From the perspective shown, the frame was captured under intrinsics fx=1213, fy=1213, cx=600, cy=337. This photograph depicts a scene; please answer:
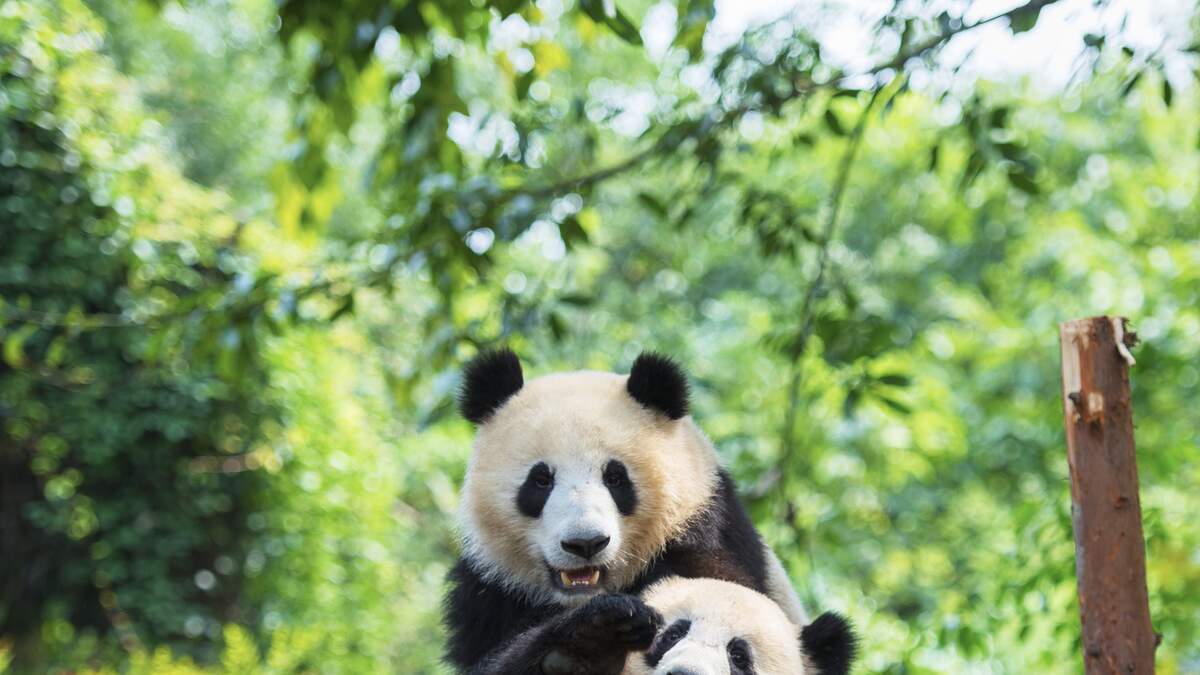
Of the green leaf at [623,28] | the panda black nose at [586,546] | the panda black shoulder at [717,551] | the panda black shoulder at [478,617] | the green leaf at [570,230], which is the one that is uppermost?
the green leaf at [623,28]

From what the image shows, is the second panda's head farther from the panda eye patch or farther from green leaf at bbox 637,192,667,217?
green leaf at bbox 637,192,667,217

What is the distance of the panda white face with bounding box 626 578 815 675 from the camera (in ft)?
7.53

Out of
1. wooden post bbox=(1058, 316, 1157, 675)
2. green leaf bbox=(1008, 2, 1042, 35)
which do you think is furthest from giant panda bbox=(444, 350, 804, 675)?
green leaf bbox=(1008, 2, 1042, 35)

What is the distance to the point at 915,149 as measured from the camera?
39.5ft

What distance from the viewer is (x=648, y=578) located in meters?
2.78

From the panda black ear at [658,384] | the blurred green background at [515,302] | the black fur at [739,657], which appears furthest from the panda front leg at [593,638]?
the blurred green background at [515,302]

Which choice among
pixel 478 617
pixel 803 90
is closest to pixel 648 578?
pixel 478 617

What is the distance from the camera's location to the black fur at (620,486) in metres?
2.76

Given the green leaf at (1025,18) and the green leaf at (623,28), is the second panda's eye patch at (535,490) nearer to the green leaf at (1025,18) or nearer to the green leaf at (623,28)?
the green leaf at (623,28)

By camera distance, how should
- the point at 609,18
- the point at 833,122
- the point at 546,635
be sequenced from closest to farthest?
the point at 546,635 → the point at 609,18 → the point at 833,122

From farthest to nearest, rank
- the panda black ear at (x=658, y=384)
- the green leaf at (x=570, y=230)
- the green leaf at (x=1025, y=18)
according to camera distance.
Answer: the green leaf at (x=570, y=230) → the green leaf at (x=1025, y=18) → the panda black ear at (x=658, y=384)

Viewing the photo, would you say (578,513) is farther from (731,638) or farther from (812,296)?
(812,296)

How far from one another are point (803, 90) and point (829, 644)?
241cm

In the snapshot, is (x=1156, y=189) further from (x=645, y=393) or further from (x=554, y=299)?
(x=645, y=393)
